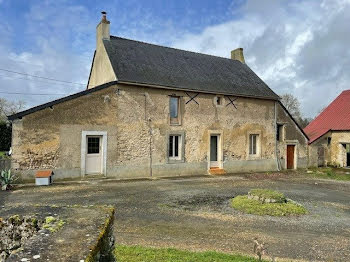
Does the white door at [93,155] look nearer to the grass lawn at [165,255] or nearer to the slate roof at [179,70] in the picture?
the slate roof at [179,70]

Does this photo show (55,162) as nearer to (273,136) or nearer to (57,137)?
(57,137)

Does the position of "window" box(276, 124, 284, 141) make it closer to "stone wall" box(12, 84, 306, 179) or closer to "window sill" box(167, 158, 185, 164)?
"stone wall" box(12, 84, 306, 179)

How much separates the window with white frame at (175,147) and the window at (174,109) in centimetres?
91


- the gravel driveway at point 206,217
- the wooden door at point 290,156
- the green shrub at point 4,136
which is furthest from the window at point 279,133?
the green shrub at point 4,136

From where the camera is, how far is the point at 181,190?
10898mm

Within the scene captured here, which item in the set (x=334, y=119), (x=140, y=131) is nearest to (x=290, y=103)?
(x=334, y=119)

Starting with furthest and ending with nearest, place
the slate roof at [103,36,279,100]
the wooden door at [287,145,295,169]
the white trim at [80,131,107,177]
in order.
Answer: the wooden door at [287,145,295,169] → the slate roof at [103,36,279,100] → the white trim at [80,131,107,177]

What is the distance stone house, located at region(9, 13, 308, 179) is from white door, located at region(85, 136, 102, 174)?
0.05 m

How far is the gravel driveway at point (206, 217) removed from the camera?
546 centimetres

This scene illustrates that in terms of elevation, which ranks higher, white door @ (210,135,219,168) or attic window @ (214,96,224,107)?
attic window @ (214,96,224,107)

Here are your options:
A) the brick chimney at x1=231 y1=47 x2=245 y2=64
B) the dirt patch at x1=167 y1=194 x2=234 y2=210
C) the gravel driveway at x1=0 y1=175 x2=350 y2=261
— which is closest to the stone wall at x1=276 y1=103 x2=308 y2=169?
the brick chimney at x1=231 y1=47 x2=245 y2=64

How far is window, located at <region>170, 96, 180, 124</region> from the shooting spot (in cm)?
1517

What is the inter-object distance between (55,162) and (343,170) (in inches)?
770

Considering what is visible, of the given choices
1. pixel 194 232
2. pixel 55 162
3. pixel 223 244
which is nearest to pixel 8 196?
pixel 55 162
